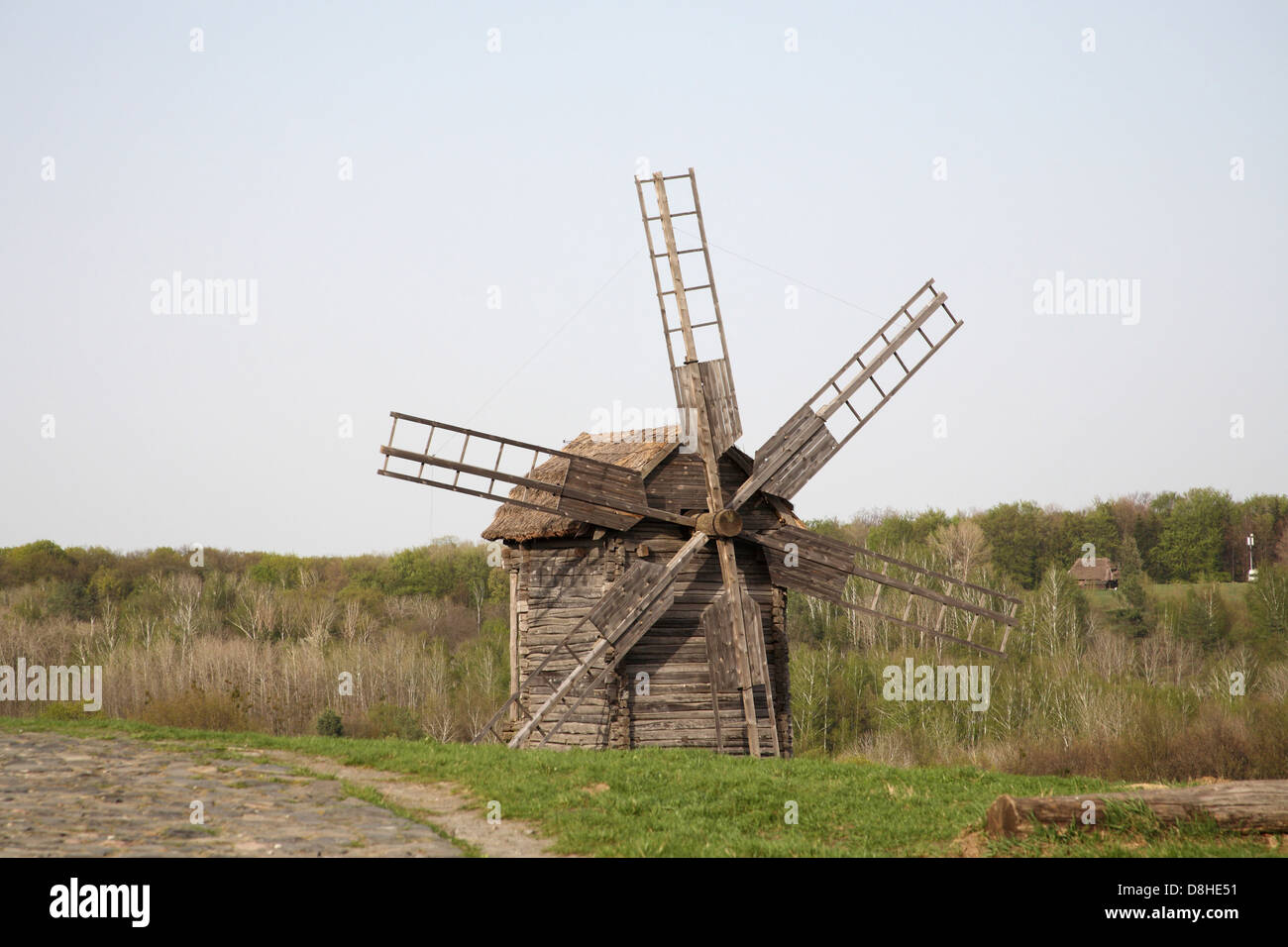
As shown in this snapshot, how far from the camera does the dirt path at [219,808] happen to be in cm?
986

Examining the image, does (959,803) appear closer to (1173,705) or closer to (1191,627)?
(1173,705)

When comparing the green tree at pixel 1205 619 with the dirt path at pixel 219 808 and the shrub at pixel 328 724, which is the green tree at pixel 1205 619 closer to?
the shrub at pixel 328 724

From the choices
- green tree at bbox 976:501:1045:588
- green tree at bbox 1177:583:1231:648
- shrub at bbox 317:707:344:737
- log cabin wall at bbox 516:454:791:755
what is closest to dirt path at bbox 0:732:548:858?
log cabin wall at bbox 516:454:791:755

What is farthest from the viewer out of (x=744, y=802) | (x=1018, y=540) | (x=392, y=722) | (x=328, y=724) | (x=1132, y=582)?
(x=1018, y=540)

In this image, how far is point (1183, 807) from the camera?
32.1 feet

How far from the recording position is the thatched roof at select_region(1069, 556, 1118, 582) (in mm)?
78637

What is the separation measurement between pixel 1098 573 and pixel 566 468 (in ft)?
227

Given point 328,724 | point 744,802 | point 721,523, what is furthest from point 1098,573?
point 744,802

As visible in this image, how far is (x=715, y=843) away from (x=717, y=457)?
9.62 metres

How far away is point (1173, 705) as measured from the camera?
4234 cm

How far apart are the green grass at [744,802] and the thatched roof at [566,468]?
15.2ft

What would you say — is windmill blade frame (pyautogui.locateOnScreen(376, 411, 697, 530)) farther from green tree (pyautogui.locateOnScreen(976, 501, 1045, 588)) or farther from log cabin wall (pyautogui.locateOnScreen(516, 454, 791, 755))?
green tree (pyautogui.locateOnScreen(976, 501, 1045, 588))

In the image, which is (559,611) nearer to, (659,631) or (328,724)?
(659,631)

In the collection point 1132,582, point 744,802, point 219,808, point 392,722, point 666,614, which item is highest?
point 666,614
